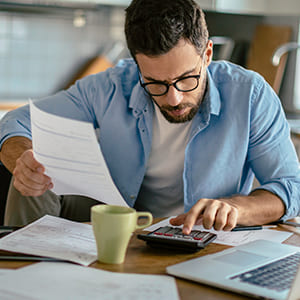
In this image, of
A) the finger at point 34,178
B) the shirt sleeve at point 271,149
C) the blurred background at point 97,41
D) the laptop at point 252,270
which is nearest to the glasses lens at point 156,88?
the shirt sleeve at point 271,149

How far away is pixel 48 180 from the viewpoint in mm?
1188

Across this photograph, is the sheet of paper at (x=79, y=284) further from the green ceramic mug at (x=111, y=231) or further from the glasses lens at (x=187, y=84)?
the glasses lens at (x=187, y=84)

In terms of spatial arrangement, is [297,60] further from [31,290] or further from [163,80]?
[31,290]

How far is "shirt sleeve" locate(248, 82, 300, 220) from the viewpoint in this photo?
135cm

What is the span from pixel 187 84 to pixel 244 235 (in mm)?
466

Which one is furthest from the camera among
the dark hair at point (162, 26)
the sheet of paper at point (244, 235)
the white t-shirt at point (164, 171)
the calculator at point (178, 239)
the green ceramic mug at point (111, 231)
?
the white t-shirt at point (164, 171)

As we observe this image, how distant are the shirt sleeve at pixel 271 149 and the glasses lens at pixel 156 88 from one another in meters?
0.30

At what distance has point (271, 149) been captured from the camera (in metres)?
1.44

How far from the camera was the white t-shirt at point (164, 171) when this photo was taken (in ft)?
5.16

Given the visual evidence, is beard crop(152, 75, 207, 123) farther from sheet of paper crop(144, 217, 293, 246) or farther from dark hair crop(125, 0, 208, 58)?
sheet of paper crop(144, 217, 293, 246)

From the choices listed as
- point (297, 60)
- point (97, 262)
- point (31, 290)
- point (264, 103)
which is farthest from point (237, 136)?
point (297, 60)

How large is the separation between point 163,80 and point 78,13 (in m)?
2.72

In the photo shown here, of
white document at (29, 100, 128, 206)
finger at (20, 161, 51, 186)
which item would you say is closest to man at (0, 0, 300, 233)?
finger at (20, 161, 51, 186)

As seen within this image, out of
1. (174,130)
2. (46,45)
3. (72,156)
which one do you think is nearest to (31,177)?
(72,156)
